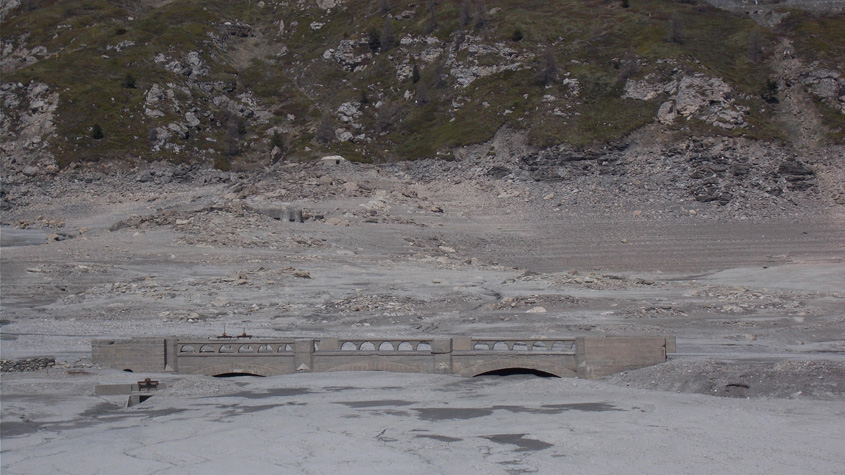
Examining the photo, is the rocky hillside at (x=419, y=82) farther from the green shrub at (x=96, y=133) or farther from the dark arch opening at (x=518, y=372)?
the dark arch opening at (x=518, y=372)

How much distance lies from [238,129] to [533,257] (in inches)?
2124

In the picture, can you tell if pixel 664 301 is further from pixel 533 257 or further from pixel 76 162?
pixel 76 162

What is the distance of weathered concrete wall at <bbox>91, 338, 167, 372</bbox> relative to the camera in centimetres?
2994

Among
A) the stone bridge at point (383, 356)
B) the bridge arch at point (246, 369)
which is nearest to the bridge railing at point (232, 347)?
the stone bridge at point (383, 356)

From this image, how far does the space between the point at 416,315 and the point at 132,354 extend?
56.3 feet

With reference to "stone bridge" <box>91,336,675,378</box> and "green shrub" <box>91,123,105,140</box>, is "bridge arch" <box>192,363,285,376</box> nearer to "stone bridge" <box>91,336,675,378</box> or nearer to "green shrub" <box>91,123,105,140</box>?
"stone bridge" <box>91,336,675,378</box>

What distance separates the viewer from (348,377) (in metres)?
28.9

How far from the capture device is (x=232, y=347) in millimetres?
30078

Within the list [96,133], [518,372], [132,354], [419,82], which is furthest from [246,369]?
[419,82]

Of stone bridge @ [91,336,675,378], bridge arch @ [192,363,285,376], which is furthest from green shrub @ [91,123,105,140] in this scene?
bridge arch @ [192,363,285,376]

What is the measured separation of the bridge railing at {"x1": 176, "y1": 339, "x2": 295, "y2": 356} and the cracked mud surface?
4.33 ft

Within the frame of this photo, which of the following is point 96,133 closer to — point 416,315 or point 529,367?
point 416,315

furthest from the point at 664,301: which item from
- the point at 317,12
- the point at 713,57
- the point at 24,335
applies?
the point at 317,12

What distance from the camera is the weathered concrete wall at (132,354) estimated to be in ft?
98.2
